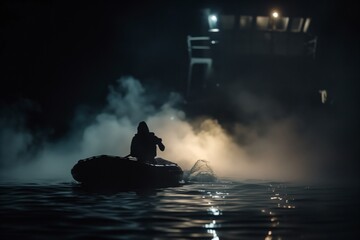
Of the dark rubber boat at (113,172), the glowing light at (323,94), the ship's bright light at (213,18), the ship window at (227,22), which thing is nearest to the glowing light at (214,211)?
the dark rubber boat at (113,172)

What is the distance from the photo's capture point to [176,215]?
41.3 feet

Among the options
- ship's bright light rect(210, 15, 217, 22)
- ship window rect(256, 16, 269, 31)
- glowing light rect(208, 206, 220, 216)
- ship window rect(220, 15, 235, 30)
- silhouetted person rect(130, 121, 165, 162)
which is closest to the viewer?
glowing light rect(208, 206, 220, 216)

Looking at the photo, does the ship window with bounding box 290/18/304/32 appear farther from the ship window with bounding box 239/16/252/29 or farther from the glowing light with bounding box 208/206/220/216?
the glowing light with bounding box 208/206/220/216

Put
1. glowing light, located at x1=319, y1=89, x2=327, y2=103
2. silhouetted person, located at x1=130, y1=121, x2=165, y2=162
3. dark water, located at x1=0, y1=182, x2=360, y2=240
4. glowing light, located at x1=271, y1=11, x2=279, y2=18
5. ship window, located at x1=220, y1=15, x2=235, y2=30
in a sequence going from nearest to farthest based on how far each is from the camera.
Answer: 1. dark water, located at x1=0, y1=182, x2=360, y2=240
2. silhouetted person, located at x1=130, y1=121, x2=165, y2=162
3. glowing light, located at x1=271, y1=11, x2=279, y2=18
4. ship window, located at x1=220, y1=15, x2=235, y2=30
5. glowing light, located at x1=319, y1=89, x2=327, y2=103

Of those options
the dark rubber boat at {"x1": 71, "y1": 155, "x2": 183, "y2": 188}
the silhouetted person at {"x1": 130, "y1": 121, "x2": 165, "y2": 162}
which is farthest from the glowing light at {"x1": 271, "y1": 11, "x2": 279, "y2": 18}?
the dark rubber boat at {"x1": 71, "y1": 155, "x2": 183, "y2": 188}

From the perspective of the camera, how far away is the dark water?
995 cm

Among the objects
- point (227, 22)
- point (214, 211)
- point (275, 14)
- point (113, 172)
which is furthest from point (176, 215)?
point (227, 22)

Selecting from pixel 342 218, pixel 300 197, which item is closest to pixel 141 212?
pixel 342 218

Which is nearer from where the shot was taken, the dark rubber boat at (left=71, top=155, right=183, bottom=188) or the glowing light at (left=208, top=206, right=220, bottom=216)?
the glowing light at (left=208, top=206, right=220, bottom=216)

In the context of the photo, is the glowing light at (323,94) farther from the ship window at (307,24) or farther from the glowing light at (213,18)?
the glowing light at (213,18)

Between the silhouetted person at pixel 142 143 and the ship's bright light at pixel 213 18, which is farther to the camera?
the ship's bright light at pixel 213 18

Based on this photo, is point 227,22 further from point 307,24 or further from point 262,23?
point 307,24

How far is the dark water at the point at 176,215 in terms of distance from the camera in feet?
32.7

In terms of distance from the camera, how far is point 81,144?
55469 mm
